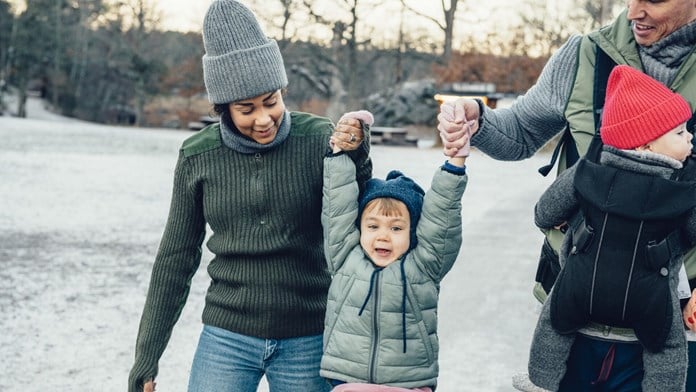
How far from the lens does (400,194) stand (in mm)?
2607

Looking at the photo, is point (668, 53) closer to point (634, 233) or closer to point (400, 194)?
point (634, 233)

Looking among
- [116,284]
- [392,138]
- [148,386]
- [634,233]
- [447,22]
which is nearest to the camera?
[634,233]

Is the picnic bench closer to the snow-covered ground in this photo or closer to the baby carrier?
the snow-covered ground

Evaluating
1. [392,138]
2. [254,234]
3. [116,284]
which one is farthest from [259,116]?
[392,138]

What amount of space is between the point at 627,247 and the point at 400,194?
683mm

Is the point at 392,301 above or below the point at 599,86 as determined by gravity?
below

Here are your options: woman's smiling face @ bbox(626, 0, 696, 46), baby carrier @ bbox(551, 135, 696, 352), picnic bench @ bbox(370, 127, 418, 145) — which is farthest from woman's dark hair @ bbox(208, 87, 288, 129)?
picnic bench @ bbox(370, 127, 418, 145)

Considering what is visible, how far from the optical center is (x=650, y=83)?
225cm

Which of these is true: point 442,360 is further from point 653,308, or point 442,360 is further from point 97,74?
point 97,74

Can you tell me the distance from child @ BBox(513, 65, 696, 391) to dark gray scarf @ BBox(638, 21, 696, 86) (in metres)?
0.12

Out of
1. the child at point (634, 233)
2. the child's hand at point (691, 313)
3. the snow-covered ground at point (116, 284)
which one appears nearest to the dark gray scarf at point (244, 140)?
the child at point (634, 233)

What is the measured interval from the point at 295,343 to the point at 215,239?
1.38ft

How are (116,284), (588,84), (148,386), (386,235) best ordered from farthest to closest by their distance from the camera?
(116,284) → (148,386) → (386,235) → (588,84)

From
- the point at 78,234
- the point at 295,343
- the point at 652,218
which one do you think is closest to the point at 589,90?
the point at 652,218
